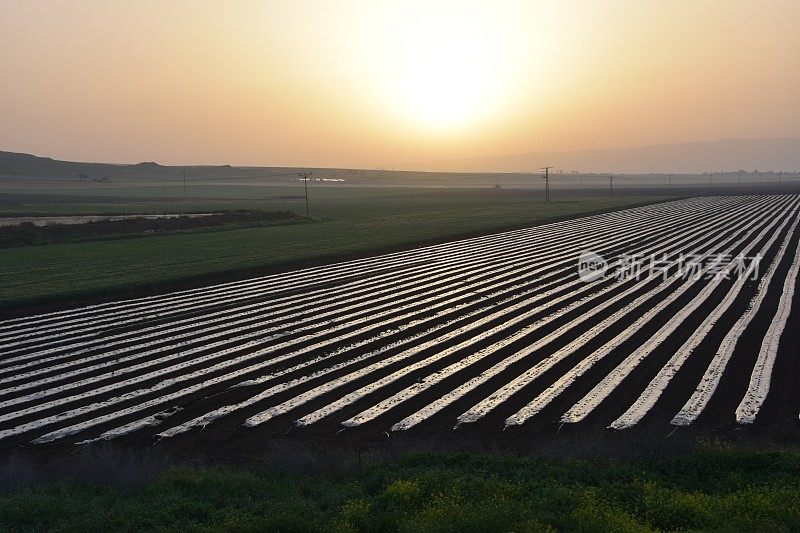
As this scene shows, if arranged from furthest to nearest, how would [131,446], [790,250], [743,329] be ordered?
[790,250] < [743,329] < [131,446]

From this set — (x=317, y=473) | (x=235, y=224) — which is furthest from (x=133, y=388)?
(x=235, y=224)

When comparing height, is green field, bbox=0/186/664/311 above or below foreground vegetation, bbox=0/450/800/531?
above

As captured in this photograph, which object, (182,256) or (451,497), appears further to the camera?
(182,256)

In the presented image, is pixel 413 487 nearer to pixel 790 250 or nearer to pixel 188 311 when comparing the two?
pixel 188 311

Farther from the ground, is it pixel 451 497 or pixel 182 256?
pixel 182 256

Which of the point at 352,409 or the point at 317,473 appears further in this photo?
the point at 352,409

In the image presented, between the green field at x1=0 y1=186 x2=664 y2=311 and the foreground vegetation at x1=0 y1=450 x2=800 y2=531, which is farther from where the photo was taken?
the green field at x1=0 y1=186 x2=664 y2=311

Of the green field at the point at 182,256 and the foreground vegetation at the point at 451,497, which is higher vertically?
Answer: the green field at the point at 182,256

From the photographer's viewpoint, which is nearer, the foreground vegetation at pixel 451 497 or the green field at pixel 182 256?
the foreground vegetation at pixel 451 497
